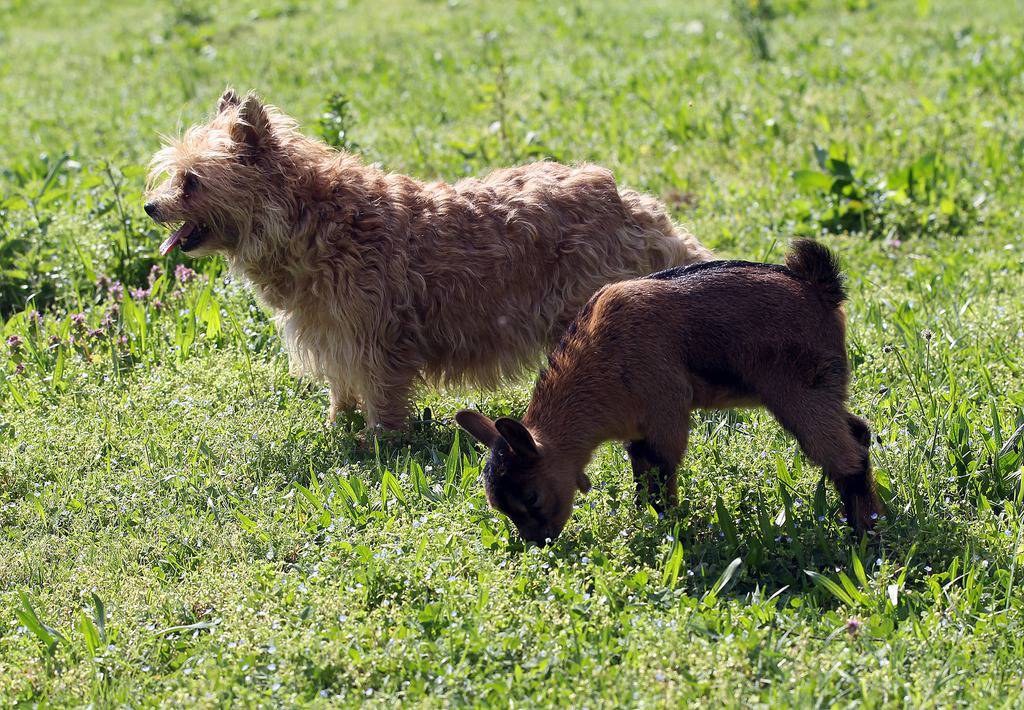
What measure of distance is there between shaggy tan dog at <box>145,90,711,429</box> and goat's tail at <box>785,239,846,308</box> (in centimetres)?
142

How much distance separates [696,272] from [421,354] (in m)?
1.66

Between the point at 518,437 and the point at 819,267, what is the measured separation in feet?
4.64

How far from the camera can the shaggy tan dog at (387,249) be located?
18.6ft

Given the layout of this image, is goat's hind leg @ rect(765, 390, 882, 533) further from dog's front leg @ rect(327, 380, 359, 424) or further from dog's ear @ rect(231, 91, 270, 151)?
dog's ear @ rect(231, 91, 270, 151)

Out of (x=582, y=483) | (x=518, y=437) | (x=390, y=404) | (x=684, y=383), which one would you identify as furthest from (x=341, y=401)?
(x=684, y=383)

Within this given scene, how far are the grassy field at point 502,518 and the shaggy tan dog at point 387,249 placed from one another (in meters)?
0.37

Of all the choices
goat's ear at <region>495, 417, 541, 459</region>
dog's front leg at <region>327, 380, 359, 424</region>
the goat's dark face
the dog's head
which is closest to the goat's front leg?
the goat's dark face

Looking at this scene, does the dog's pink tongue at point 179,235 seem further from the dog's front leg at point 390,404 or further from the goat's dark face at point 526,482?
the goat's dark face at point 526,482

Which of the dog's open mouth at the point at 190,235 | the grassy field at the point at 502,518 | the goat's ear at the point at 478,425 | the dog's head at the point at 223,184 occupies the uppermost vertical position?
the dog's head at the point at 223,184

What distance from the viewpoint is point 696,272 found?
16.0ft

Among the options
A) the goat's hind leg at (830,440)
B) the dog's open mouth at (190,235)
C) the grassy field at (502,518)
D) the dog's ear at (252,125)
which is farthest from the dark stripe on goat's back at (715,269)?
the dog's open mouth at (190,235)

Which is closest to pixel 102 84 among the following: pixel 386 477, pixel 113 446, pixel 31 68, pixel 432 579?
pixel 31 68

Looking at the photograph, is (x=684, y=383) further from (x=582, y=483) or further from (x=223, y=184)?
(x=223, y=184)

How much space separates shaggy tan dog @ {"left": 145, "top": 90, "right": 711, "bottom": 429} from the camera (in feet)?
18.6
